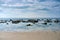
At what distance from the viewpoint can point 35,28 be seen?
2469mm

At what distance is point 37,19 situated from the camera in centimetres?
248

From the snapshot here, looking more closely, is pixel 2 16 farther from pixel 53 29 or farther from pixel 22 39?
pixel 53 29

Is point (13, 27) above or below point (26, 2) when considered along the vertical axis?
below

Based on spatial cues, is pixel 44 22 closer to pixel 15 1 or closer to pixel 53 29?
pixel 53 29

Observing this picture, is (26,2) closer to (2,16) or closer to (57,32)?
(2,16)

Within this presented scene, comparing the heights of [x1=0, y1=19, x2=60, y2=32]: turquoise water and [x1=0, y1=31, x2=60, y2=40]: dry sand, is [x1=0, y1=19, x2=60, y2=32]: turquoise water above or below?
above

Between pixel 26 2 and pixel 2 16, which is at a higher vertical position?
pixel 26 2

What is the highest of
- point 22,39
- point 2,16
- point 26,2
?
point 26,2

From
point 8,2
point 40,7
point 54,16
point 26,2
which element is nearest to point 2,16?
point 8,2

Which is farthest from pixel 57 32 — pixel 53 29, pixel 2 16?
pixel 2 16

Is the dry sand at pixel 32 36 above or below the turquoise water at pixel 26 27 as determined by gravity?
below

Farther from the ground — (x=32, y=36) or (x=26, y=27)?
(x=26, y=27)

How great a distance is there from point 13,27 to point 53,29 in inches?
22.4

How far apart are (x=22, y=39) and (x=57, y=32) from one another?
19.8 inches
